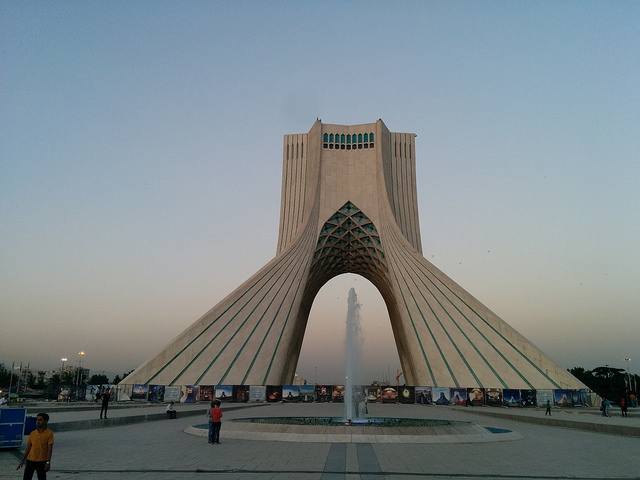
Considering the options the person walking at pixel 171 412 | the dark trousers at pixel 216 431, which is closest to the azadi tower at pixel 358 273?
the person walking at pixel 171 412

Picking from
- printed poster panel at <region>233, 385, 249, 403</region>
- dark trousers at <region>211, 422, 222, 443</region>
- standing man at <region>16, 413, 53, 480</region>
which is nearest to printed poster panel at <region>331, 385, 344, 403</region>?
printed poster panel at <region>233, 385, 249, 403</region>

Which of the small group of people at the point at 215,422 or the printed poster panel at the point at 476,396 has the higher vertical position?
the small group of people at the point at 215,422

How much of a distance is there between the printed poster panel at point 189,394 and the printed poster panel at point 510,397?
12620 millimetres

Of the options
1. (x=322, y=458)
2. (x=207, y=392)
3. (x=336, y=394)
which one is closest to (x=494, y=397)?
(x=336, y=394)

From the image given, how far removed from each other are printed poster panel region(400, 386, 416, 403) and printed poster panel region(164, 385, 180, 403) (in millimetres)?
10407

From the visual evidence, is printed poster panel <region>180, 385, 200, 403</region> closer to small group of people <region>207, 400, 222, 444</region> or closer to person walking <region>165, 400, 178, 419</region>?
person walking <region>165, 400, 178, 419</region>

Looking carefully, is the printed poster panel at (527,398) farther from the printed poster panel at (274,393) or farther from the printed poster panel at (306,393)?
the printed poster panel at (274,393)

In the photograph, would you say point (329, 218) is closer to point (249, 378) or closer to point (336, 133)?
point (336, 133)

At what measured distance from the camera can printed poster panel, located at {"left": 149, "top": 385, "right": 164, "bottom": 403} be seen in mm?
20922

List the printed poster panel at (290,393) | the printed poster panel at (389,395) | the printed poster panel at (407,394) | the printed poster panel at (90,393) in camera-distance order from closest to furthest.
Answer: the printed poster panel at (290,393) < the printed poster panel at (90,393) < the printed poster panel at (407,394) < the printed poster panel at (389,395)

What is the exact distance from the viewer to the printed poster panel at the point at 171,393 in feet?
68.1

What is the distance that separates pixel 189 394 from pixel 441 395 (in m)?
10.7

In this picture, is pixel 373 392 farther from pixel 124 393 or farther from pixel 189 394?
pixel 124 393

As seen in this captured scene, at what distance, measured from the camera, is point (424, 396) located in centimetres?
2208
